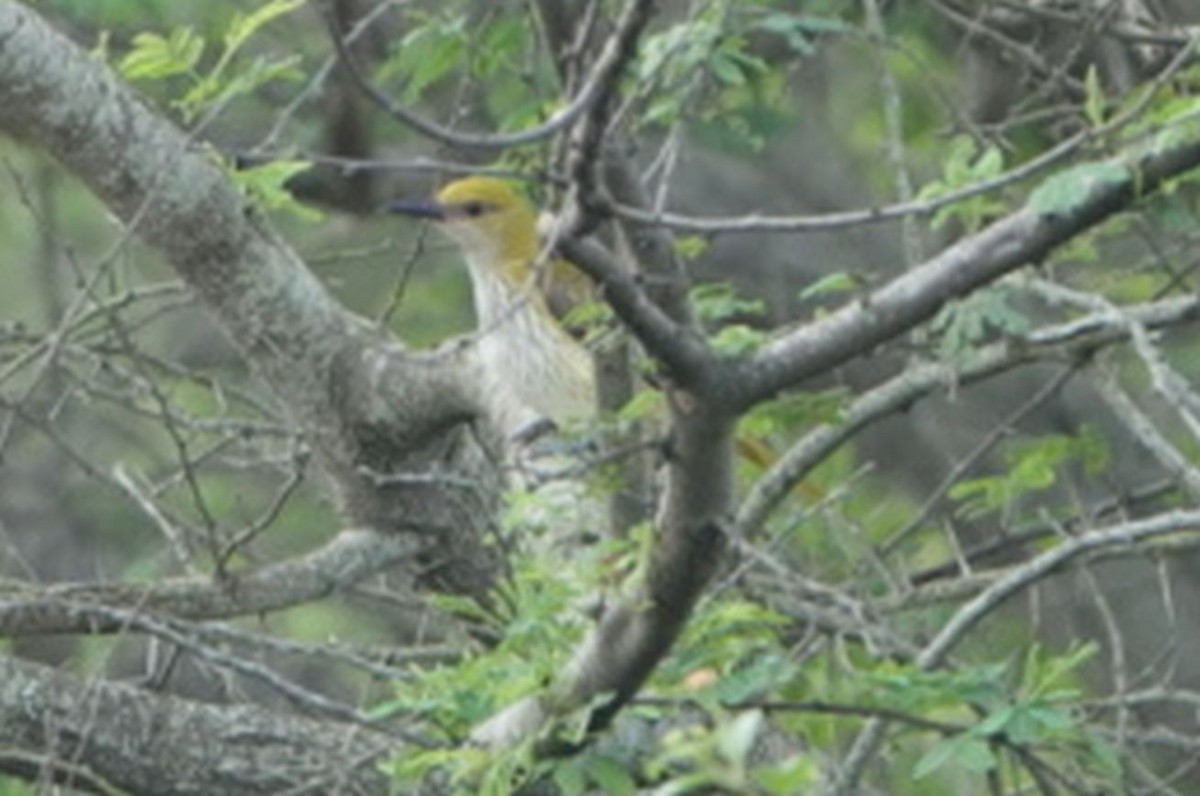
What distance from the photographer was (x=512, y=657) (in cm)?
509

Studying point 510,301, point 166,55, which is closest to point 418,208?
point 510,301

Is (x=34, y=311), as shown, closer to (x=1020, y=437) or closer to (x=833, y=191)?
(x=833, y=191)

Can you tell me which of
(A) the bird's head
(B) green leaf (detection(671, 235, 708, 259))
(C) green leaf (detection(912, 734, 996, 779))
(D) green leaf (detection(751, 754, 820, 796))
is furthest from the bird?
(D) green leaf (detection(751, 754, 820, 796))

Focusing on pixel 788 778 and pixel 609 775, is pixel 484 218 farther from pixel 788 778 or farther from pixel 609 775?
pixel 788 778

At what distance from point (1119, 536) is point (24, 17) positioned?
5.94 feet

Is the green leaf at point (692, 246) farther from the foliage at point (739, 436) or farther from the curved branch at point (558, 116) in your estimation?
the curved branch at point (558, 116)

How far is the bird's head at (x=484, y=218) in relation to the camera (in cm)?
790

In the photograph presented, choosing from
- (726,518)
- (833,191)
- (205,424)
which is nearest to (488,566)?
(205,424)

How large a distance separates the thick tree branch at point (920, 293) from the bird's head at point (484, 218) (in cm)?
353

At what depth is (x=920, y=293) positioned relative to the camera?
4195 mm

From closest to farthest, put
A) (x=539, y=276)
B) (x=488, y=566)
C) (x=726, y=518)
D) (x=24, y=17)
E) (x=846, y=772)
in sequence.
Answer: (x=539, y=276), (x=726, y=518), (x=846, y=772), (x=24, y=17), (x=488, y=566)

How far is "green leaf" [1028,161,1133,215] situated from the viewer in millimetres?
4191

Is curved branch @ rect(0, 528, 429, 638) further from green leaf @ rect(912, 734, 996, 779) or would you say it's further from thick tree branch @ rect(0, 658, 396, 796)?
green leaf @ rect(912, 734, 996, 779)

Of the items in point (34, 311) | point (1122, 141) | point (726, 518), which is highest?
point (34, 311)
